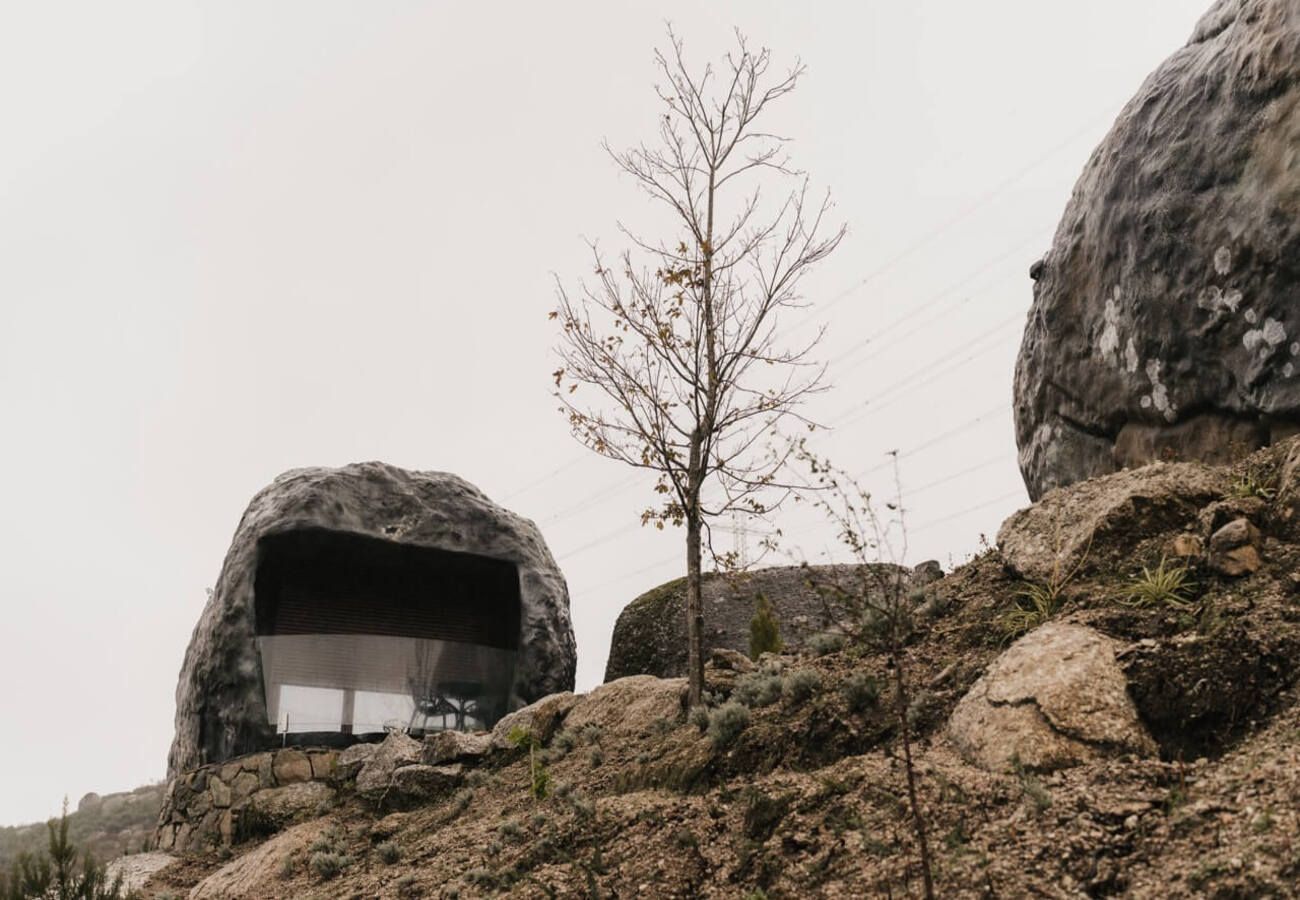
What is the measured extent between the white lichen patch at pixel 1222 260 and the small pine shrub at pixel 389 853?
21.7 feet

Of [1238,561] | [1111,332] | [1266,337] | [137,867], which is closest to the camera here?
[1238,561]

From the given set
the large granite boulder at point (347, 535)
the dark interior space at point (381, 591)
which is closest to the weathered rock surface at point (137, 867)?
the large granite boulder at point (347, 535)

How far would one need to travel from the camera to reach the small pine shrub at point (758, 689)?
23.5 ft

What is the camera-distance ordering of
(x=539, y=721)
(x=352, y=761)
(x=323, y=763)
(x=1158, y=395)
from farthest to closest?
(x=323, y=763), (x=352, y=761), (x=539, y=721), (x=1158, y=395)

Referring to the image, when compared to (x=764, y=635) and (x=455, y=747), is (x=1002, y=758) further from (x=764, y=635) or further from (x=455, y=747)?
(x=764, y=635)

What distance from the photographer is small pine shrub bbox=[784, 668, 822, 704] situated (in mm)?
6871

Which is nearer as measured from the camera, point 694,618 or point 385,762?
point 694,618

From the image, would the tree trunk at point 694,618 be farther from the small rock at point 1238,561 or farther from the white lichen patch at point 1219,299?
the white lichen patch at point 1219,299

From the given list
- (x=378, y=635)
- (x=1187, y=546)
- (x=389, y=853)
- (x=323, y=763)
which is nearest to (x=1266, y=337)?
(x=1187, y=546)

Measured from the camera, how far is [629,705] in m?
9.20

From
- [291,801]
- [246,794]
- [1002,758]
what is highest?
[246,794]

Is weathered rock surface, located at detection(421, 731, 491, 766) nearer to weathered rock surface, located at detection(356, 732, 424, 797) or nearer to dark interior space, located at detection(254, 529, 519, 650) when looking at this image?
weathered rock surface, located at detection(356, 732, 424, 797)

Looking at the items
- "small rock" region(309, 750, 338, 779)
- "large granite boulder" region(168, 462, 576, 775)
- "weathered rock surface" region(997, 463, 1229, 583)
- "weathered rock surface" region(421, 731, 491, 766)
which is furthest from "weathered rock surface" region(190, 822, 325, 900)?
"weathered rock surface" region(997, 463, 1229, 583)

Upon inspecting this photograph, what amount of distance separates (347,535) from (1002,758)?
Answer: 8.10 meters
